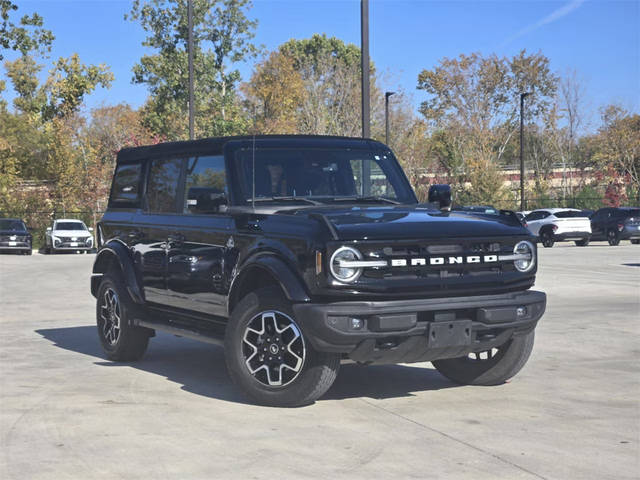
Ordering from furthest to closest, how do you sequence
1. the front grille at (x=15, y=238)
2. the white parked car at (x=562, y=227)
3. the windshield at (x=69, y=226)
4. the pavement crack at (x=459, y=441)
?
1. the windshield at (x=69, y=226)
2. the front grille at (x=15, y=238)
3. the white parked car at (x=562, y=227)
4. the pavement crack at (x=459, y=441)

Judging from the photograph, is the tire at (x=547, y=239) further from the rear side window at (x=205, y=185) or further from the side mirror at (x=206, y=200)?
the side mirror at (x=206, y=200)

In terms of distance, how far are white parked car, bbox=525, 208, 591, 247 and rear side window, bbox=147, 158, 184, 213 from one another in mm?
31509

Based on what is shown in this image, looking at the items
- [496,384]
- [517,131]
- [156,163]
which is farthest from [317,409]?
[517,131]

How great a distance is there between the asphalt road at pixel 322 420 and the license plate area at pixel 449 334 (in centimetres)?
52

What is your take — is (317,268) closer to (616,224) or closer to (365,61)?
(365,61)

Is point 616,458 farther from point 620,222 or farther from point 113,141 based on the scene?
point 113,141

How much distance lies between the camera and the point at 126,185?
10.2 meters

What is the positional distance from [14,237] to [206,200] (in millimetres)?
34121

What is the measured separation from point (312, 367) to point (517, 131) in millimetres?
65132

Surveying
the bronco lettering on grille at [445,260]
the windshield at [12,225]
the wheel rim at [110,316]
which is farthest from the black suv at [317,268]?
the windshield at [12,225]

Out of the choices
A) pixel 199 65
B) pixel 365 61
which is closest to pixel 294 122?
pixel 199 65

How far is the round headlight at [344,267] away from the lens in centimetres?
671

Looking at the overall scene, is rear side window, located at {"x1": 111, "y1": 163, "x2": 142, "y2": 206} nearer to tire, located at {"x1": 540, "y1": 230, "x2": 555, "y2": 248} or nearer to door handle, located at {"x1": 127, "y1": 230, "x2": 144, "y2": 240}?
door handle, located at {"x1": 127, "y1": 230, "x2": 144, "y2": 240}

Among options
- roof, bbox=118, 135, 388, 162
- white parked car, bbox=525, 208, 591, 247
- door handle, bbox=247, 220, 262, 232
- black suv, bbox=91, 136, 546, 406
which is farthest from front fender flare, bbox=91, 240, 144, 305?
white parked car, bbox=525, 208, 591, 247
